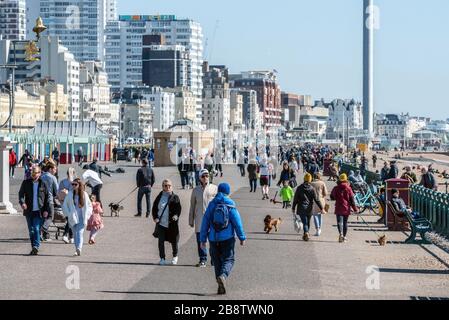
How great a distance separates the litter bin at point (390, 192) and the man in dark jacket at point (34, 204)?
9331mm

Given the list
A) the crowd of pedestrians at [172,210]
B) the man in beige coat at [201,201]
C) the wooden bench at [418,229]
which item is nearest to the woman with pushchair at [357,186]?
the crowd of pedestrians at [172,210]

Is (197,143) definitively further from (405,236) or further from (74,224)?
(74,224)

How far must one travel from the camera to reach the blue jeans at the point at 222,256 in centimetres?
1581

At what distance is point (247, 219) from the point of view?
3002cm

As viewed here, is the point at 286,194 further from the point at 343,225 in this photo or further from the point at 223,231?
the point at 223,231

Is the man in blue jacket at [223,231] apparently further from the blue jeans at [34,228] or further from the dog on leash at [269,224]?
the dog on leash at [269,224]

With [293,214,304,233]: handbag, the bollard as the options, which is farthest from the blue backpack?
the bollard

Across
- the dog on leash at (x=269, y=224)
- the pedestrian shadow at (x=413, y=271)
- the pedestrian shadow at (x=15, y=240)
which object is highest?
the dog on leash at (x=269, y=224)

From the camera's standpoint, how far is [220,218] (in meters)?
15.9

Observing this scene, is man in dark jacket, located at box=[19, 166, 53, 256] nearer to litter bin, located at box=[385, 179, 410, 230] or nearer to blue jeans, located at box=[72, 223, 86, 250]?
blue jeans, located at box=[72, 223, 86, 250]

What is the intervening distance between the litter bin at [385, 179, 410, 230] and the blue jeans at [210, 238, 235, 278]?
12116 millimetres

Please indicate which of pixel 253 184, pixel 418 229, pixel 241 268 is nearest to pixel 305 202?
pixel 418 229

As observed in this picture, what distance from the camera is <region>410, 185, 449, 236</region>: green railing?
25.8m
